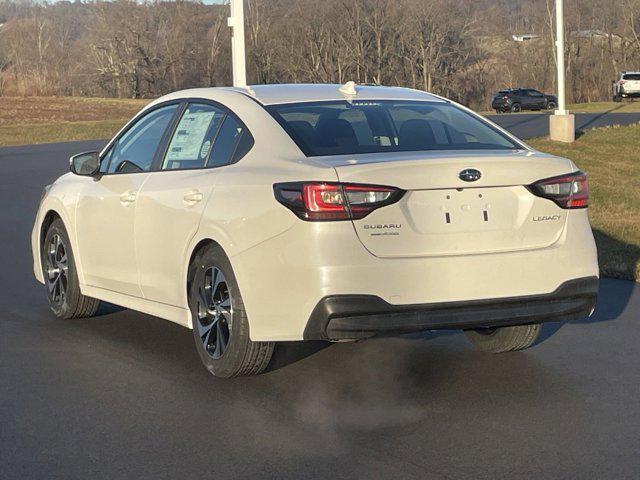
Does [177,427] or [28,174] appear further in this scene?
[28,174]

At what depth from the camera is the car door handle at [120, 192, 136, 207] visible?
776cm

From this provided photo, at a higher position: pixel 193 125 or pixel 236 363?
pixel 193 125

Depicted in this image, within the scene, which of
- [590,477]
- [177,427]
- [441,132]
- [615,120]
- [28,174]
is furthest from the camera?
[615,120]

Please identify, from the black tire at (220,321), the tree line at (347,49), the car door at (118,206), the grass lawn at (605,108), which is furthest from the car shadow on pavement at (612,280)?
the tree line at (347,49)

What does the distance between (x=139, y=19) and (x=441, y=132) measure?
113 m

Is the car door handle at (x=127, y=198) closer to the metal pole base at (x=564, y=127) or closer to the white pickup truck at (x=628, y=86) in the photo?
the metal pole base at (x=564, y=127)

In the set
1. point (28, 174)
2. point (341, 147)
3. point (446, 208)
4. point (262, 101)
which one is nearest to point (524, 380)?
point (446, 208)

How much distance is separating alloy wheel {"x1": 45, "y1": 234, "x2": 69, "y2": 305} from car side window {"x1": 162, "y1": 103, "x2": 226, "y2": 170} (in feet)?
5.40

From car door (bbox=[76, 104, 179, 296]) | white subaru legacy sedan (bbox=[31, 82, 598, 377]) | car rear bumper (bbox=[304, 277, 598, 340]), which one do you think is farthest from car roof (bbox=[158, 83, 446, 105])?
car rear bumper (bbox=[304, 277, 598, 340])

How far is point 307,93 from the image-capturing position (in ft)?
24.3

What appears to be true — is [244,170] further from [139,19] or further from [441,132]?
[139,19]

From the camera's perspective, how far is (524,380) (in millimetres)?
6730

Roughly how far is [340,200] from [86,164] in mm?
3008

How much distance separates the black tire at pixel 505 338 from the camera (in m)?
7.30
